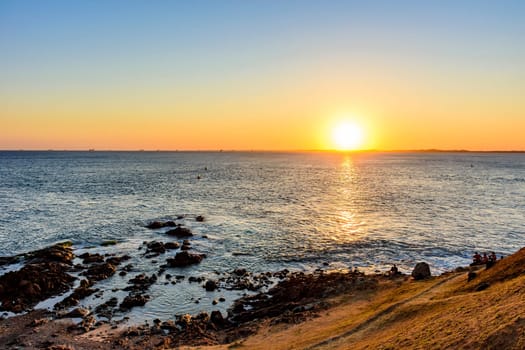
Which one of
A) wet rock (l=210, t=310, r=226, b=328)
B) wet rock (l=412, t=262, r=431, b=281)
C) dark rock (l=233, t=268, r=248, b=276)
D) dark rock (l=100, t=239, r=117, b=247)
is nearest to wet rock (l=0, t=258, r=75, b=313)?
dark rock (l=100, t=239, r=117, b=247)

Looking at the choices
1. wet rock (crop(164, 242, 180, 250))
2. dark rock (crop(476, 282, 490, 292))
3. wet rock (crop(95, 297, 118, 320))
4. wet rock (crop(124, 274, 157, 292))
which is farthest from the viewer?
wet rock (crop(164, 242, 180, 250))

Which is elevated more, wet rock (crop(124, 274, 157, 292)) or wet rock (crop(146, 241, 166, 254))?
wet rock (crop(146, 241, 166, 254))

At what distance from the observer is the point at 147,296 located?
27781 millimetres

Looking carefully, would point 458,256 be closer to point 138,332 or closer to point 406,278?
point 406,278

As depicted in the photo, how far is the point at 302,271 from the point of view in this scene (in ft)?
109

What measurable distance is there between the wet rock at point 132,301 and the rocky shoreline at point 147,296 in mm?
68

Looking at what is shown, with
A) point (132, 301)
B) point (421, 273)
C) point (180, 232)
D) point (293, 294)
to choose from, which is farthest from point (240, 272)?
point (180, 232)

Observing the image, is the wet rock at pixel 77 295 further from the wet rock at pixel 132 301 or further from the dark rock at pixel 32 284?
the wet rock at pixel 132 301

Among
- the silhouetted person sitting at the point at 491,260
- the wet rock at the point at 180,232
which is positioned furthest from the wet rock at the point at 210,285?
the silhouetted person sitting at the point at 491,260

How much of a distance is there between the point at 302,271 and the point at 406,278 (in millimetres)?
8859

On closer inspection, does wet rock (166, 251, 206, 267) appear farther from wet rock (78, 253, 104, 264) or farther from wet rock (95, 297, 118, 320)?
wet rock (95, 297, 118, 320)

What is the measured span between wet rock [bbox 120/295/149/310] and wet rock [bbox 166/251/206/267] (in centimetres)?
797

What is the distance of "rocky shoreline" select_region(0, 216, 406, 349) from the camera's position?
72.8 feet

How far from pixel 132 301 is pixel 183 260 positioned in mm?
9303
